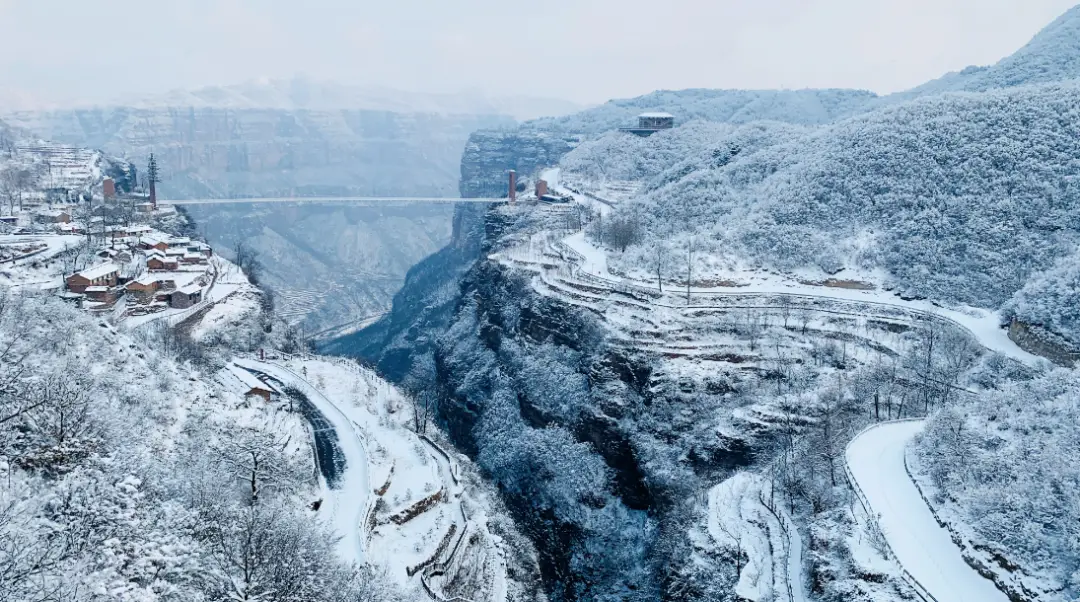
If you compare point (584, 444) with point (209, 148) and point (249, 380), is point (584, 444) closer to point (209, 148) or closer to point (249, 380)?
point (249, 380)

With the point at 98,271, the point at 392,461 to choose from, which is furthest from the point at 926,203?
the point at 98,271

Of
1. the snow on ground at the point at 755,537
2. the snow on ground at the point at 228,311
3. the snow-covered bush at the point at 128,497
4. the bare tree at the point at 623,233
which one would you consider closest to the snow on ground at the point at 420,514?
the snow-covered bush at the point at 128,497

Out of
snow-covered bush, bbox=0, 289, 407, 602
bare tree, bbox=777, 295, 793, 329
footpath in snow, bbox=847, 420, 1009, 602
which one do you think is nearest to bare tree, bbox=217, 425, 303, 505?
snow-covered bush, bbox=0, 289, 407, 602

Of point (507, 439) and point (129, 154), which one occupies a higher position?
point (129, 154)

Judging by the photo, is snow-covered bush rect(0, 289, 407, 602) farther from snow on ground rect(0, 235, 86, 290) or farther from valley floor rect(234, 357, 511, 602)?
snow on ground rect(0, 235, 86, 290)

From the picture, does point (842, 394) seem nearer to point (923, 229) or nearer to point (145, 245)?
point (923, 229)

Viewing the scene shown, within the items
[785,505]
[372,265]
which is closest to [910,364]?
[785,505]

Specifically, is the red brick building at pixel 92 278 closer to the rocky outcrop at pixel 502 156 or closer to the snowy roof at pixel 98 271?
the snowy roof at pixel 98 271
